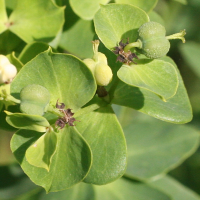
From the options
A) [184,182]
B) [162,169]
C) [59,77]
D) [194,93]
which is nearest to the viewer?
[59,77]

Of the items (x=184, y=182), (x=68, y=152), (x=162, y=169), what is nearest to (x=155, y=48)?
(x=68, y=152)

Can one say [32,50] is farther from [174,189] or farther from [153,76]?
[174,189]

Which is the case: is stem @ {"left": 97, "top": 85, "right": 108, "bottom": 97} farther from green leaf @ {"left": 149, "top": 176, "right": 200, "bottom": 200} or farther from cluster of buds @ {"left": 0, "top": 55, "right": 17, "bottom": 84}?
green leaf @ {"left": 149, "top": 176, "right": 200, "bottom": 200}

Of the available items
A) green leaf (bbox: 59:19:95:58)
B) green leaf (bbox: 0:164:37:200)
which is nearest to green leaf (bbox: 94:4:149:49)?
green leaf (bbox: 59:19:95:58)

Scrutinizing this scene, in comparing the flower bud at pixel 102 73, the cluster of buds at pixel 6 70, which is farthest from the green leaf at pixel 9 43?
the flower bud at pixel 102 73

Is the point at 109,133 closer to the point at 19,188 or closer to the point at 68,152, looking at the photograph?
the point at 68,152

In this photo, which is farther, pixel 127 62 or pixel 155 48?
pixel 127 62

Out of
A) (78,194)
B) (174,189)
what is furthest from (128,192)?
(174,189)
